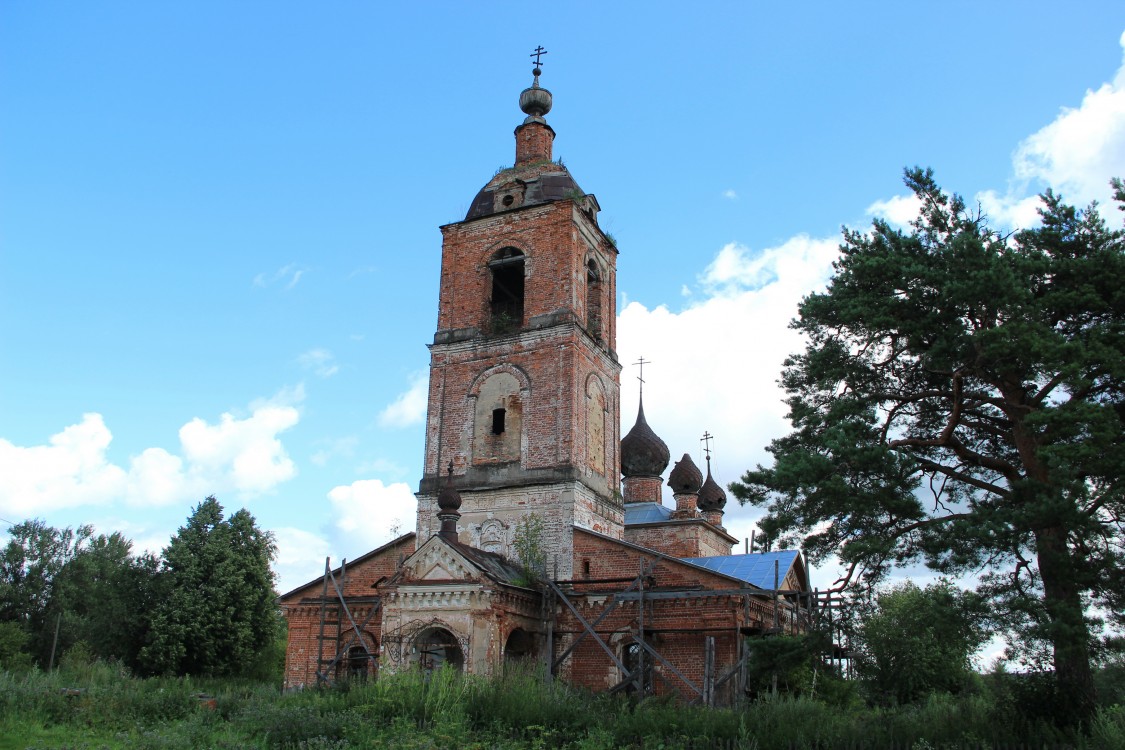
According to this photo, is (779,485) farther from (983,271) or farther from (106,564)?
(106,564)

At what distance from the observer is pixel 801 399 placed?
1417 cm

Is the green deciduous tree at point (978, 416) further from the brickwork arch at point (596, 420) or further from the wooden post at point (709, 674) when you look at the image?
the brickwork arch at point (596, 420)

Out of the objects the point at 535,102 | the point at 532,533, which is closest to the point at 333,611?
the point at 532,533

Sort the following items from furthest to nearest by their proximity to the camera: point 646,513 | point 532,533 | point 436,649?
point 646,513 < point 532,533 < point 436,649

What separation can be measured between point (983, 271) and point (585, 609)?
37.1 feet

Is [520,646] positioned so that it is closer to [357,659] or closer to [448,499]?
[448,499]

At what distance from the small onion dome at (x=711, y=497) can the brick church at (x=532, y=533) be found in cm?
866

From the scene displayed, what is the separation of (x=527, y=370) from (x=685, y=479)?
1081 cm

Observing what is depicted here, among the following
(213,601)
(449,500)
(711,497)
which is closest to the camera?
(449,500)

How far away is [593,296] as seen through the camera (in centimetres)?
2555

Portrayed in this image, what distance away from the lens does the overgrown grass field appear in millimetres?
10398

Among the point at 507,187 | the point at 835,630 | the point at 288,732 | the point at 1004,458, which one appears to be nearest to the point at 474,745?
the point at 288,732

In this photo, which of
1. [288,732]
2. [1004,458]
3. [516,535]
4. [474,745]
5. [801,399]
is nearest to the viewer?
[474,745]

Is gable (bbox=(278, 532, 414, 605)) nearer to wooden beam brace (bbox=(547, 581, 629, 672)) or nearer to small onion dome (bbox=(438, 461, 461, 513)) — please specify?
small onion dome (bbox=(438, 461, 461, 513))
